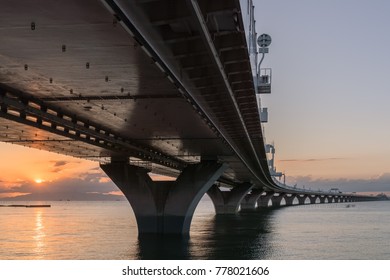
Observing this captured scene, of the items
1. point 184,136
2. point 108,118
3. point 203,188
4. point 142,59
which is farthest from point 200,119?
point 203,188

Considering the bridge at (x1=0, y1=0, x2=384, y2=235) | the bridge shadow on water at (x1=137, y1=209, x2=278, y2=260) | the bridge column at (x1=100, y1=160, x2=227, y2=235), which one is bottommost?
the bridge shadow on water at (x1=137, y1=209, x2=278, y2=260)

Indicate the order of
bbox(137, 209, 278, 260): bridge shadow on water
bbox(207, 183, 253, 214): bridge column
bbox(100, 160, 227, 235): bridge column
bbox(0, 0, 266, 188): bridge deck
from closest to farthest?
bbox(0, 0, 266, 188): bridge deck < bbox(137, 209, 278, 260): bridge shadow on water < bbox(100, 160, 227, 235): bridge column < bbox(207, 183, 253, 214): bridge column

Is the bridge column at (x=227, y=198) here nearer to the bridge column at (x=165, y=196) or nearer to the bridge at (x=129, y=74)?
the bridge column at (x=165, y=196)

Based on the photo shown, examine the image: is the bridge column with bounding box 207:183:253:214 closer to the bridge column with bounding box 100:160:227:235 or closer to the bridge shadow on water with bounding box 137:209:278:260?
the bridge shadow on water with bounding box 137:209:278:260

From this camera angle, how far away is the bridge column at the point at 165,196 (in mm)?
62250

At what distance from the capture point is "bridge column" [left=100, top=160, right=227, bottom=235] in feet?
204

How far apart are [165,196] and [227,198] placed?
92.4m

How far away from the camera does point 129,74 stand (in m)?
25.9

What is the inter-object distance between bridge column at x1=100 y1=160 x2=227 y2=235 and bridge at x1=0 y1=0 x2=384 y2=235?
7.17 meters

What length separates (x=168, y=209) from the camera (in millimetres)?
62531

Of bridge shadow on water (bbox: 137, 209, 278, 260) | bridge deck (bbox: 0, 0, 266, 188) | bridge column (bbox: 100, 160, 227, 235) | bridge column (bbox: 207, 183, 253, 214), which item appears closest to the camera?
bridge deck (bbox: 0, 0, 266, 188)

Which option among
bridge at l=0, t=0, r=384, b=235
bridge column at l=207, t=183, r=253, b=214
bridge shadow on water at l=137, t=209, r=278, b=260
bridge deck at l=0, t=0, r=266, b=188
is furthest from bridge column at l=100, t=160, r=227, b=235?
bridge column at l=207, t=183, r=253, b=214

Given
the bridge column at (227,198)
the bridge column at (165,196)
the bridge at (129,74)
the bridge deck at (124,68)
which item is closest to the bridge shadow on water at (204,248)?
the bridge column at (165,196)

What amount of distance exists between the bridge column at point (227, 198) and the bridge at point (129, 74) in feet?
310
